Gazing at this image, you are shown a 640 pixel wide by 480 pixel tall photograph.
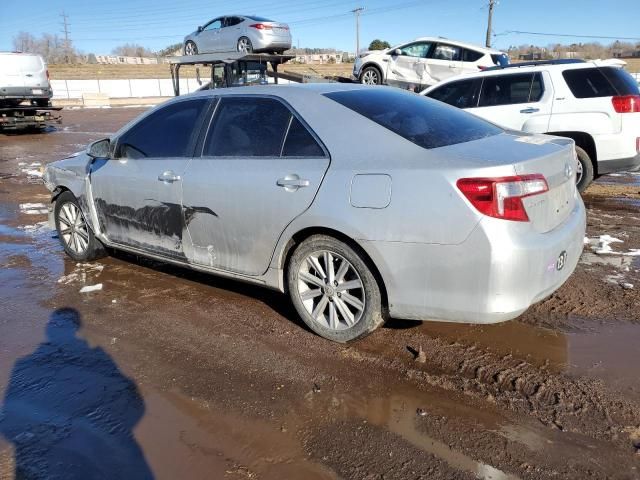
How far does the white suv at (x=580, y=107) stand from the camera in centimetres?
679

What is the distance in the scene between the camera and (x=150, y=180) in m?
4.41

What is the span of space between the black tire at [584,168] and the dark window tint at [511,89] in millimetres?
1040

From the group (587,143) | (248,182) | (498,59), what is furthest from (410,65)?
(248,182)

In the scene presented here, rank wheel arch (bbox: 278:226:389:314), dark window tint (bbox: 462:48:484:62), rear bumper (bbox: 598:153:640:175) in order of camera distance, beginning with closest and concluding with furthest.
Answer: wheel arch (bbox: 278:226:389:314) < rear bumper (bbox: 598:153:640:175) < dark window tint (bbox: 462:48:484:62)

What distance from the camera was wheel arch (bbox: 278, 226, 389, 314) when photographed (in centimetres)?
330

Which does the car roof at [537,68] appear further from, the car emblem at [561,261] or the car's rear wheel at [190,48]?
the car's rear wheel at [190,48]

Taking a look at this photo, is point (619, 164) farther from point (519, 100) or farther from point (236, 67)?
point (236, 67)

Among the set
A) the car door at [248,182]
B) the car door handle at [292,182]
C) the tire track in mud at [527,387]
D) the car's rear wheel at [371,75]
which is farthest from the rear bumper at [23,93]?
the tire track in mud at [527,387]

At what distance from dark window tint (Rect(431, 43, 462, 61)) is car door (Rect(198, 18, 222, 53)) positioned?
755 centimetres

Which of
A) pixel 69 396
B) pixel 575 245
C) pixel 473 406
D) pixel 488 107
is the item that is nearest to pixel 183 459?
pixel 69 396

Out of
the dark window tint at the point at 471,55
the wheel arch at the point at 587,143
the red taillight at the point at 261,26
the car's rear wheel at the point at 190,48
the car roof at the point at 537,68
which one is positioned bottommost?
the wheel arch at the point at 587,143

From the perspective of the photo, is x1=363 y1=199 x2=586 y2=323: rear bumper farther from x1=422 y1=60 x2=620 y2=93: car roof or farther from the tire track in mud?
x1=422 y1=60 x2=620 y2=93: car roof

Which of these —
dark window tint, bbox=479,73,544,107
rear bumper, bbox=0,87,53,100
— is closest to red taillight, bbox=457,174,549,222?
dark window tint, bbox=479,73,544,107

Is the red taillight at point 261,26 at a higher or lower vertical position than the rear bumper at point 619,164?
higher
